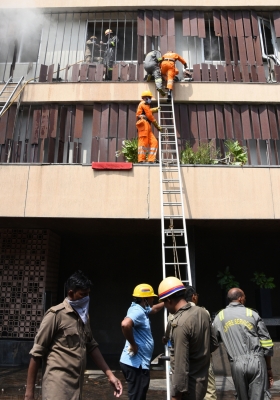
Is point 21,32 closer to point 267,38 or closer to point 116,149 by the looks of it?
point 116,149

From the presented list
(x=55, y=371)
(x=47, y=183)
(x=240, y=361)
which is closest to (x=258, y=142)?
(x=47, y=183)

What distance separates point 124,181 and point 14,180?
2336 mm

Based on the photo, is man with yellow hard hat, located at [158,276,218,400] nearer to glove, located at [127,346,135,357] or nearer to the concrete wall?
glove, located at [127,346,135,357]

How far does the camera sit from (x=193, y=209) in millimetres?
7582

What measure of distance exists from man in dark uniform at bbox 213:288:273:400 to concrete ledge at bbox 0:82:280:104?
22.6ft

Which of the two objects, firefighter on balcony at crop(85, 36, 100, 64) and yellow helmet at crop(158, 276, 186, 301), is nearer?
yellow helmet at crop(158, 276, 186, 301)

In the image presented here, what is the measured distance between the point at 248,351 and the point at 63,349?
6.15 feet

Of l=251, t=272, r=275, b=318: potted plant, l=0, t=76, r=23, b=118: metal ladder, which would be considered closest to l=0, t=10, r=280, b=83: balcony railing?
l=0, t=76, r=23, b=118: metal ladder

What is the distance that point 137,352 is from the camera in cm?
390

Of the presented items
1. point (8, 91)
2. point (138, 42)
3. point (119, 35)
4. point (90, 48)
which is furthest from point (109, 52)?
point (8, 91)

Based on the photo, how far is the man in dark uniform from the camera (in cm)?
356

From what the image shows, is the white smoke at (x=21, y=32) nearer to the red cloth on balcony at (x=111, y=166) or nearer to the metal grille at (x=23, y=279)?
the red cloth on balcony at (x=111, y=166)

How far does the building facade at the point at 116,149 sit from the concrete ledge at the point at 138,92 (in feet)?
0.10

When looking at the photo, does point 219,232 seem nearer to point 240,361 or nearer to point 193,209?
point 193,209
